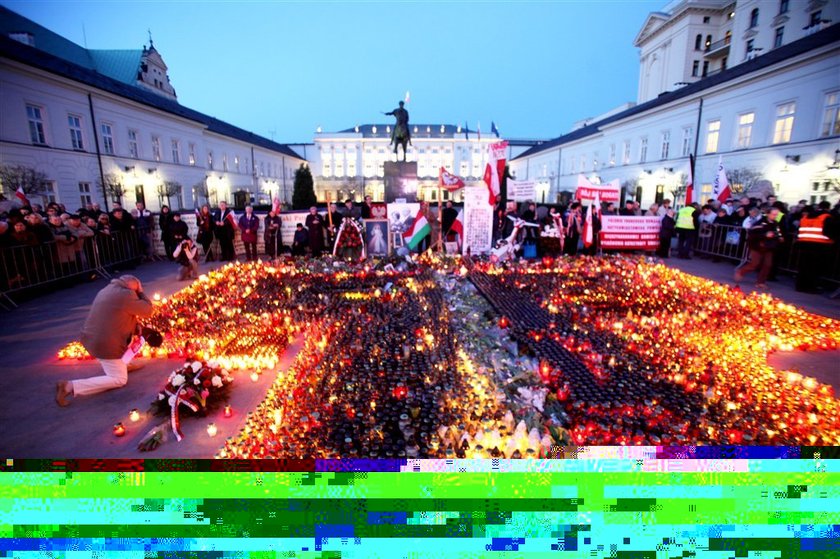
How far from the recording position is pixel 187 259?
11.3 meters

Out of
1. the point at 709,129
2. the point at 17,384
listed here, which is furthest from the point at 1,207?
the point at 709,129

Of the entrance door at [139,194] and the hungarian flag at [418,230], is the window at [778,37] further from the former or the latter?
the entrance door at [139,194]

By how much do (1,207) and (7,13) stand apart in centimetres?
2931

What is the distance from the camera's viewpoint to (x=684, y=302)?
8.46 m

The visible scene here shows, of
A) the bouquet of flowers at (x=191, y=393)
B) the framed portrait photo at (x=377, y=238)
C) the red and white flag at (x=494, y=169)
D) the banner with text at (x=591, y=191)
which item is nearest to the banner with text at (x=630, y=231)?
the banner with text at (x=591, y=191)

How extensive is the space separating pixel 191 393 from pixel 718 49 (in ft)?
183

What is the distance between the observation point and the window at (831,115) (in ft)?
62.7

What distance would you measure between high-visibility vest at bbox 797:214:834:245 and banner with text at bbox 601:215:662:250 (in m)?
5.26

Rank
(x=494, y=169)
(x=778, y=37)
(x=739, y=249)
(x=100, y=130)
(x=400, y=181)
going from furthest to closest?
(x=778, y=37) < (x=100, y=130) < (x=400, y=181) < (x=739, y=249) < (x=494, y=169)

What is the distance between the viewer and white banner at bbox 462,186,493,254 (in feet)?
44.8

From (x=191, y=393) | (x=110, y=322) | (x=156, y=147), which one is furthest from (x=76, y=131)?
(x=191, y=393)

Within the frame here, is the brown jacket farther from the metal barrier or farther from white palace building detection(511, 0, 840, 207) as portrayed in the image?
white palace building detection(511, 0, 840, 207)

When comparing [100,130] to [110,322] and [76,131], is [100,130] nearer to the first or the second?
[76,131]

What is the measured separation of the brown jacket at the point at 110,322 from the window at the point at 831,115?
28.1 metres
